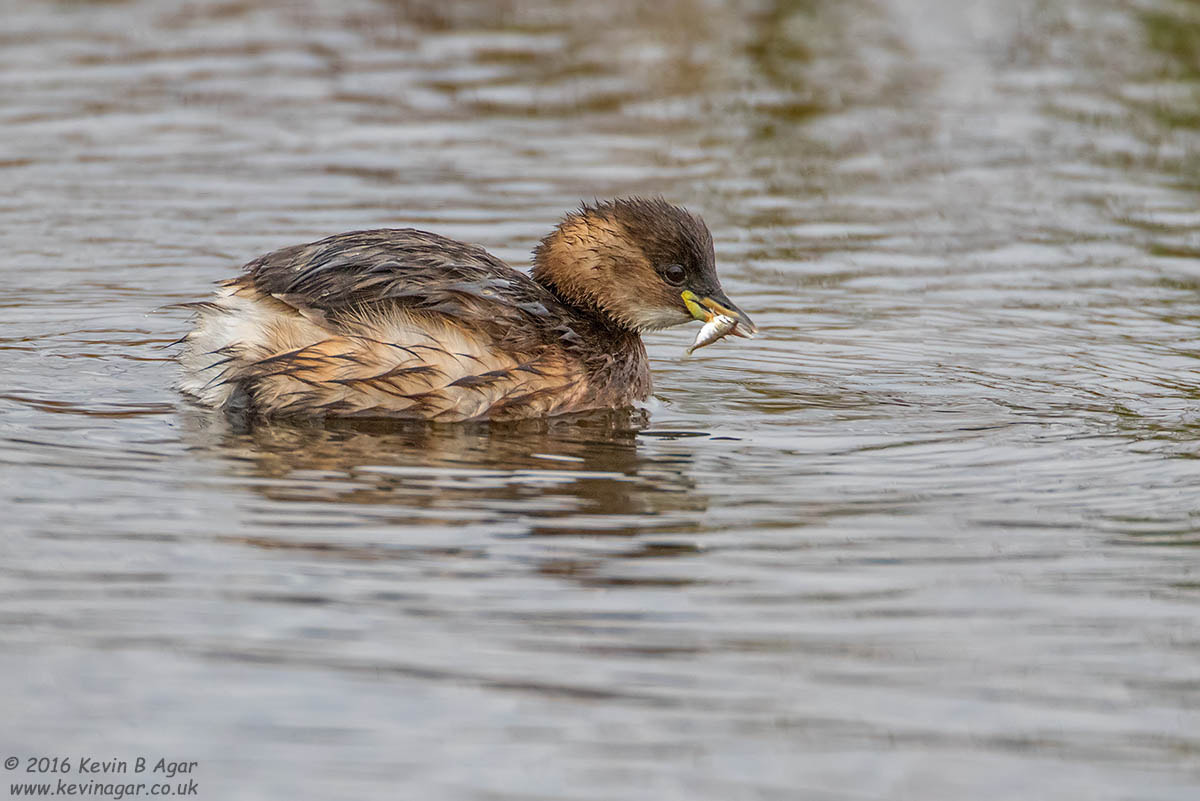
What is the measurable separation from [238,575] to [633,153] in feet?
25.0

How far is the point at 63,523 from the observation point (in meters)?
6.08

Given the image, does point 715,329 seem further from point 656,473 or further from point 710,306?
point 656,473

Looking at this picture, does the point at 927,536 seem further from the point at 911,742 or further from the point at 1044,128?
the point at 1044,128

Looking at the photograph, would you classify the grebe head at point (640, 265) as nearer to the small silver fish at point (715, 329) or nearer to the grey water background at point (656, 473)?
the small silver fish at point (715, 329)

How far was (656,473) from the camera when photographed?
7004mm

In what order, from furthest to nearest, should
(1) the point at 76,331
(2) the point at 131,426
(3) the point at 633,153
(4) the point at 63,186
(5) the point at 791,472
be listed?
(3) the point at 633,153, (4) the point at 63,186, (1) the point at 76,331, (2) the point at 131,426, (5) the point at 791,472

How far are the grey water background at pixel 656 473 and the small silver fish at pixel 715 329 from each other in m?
0.27

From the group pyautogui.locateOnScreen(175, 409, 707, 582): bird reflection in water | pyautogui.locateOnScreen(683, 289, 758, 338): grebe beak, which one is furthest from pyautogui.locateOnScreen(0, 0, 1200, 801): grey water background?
pyautogui.locateOnScreen(683, 289, 758, 338): grebe beak

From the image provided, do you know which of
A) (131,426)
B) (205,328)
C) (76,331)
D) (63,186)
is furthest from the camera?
(63,186)

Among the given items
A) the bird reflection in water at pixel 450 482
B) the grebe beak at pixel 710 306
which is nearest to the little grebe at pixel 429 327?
the grebe beak at pixel 710 306

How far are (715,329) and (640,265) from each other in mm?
419

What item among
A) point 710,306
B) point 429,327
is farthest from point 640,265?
point 429,327

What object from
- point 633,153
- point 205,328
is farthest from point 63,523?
point 633,153

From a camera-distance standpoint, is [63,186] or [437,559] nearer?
[437,559]
